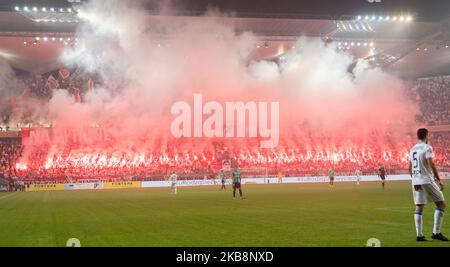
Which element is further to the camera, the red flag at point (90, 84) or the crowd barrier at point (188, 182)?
the red flag at point (90, 84)

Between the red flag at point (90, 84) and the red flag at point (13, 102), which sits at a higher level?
the red flag at point (90, 84)

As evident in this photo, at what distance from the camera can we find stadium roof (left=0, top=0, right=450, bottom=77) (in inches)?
894

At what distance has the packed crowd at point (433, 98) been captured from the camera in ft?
169

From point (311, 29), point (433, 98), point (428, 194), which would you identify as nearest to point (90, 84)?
point (311, 29)

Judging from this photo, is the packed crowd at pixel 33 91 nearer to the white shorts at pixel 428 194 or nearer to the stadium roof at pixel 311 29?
the stadium roof at pixel 311 29

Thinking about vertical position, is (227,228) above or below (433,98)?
below

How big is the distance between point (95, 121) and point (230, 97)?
567 inches

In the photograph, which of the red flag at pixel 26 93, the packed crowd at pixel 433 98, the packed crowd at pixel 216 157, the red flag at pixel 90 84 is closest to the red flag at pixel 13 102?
the red flag at pixel 26 93

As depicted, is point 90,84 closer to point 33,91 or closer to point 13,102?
point 33,91

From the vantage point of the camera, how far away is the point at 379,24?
3231cm

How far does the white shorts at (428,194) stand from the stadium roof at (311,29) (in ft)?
45.6

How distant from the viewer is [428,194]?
378 inches

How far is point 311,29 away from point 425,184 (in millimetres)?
27165
